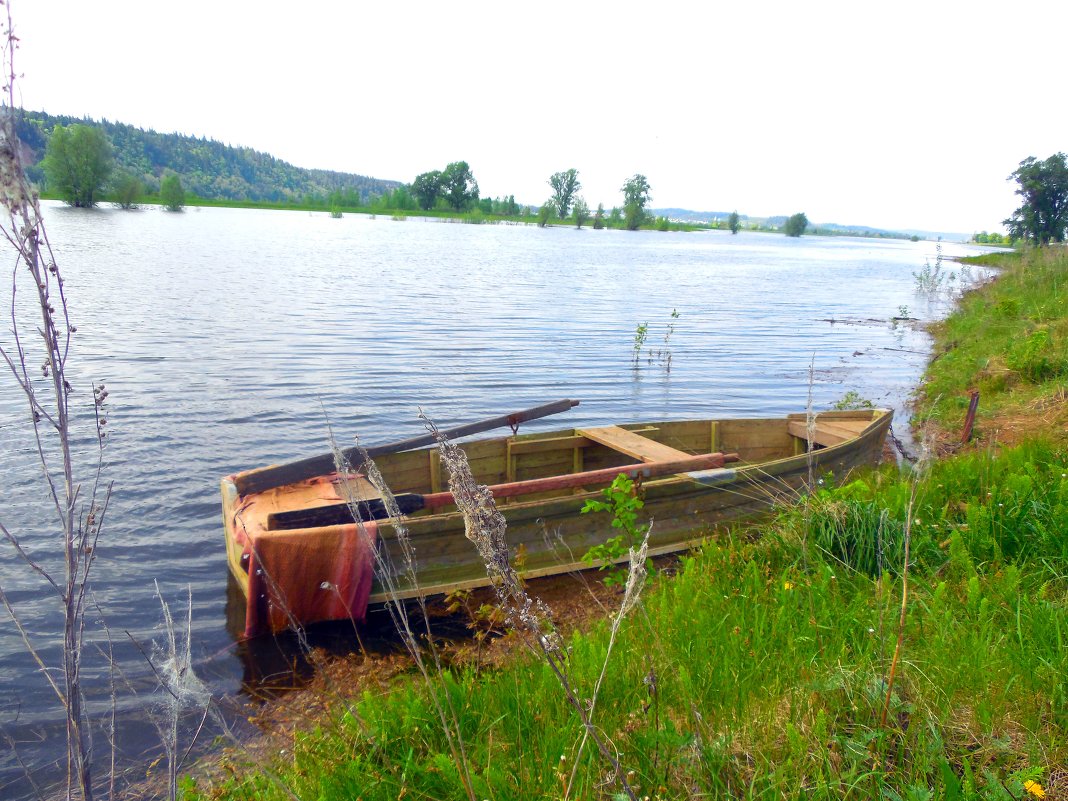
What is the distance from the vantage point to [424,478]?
26.1ft

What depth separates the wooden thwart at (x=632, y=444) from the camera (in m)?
8.17

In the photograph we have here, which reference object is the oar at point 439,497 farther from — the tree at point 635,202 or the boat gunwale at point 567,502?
the tree at point 635,202

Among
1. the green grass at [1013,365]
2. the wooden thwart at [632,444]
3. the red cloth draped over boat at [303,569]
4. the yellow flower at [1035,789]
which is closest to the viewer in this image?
the yellow flower at [1035,789]

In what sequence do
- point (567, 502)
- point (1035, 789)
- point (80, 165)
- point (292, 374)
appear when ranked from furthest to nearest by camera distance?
point (80, 165)
point (292, 374)
point (567, 502)
point (1035, 789)

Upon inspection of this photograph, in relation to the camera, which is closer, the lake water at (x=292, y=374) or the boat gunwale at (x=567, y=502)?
the boat gunwale at (x=567, y=502)

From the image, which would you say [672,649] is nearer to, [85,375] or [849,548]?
[849,548]

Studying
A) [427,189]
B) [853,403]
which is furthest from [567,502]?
[427,189]

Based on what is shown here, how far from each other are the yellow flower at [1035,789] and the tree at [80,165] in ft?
303

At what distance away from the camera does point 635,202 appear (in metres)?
140

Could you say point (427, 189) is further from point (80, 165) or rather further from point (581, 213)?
point (80, 165)

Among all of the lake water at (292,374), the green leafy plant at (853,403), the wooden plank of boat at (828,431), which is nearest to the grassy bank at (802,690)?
the lake water at (292,374)

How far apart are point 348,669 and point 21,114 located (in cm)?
481

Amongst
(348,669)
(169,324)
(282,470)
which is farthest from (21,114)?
(169,324)

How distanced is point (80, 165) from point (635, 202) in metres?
92.3
